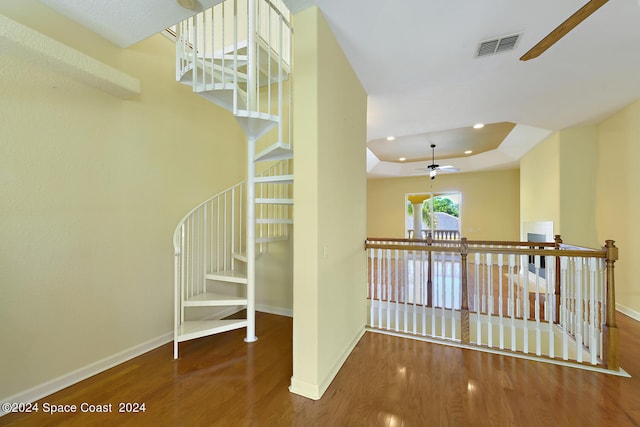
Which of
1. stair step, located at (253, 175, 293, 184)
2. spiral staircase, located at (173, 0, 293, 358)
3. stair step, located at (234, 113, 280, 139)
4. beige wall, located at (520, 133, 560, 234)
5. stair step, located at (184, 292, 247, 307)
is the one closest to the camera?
stair step, located at (234, 113, 280, 139)

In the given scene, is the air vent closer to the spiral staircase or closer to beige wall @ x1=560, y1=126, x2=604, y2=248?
the spiral staircase

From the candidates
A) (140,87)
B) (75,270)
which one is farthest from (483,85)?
(75,270)

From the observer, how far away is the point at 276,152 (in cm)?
228

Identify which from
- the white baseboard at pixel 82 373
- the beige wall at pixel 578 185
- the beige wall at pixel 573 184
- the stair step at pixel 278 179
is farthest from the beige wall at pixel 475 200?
the white baseboard at pixel 82 373

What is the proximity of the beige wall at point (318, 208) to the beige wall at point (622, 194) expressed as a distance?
408 centimetres

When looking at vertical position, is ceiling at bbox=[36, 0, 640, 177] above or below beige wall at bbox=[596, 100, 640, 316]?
above

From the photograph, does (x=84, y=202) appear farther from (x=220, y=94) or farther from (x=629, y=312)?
(x=629, y=312)

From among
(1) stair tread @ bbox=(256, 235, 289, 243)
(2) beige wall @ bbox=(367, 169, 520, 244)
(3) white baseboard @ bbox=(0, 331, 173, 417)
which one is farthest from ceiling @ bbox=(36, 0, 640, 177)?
(2) beige wall @ bbox=(367, 169, 520, 244)

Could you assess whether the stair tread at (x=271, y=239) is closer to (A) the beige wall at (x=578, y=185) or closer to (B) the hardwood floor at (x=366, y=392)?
(B) the hardwood floor at (x=366, y=392)

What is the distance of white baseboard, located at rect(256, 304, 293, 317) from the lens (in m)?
3.38

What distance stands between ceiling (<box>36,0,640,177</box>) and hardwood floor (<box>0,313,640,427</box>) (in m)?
2.83

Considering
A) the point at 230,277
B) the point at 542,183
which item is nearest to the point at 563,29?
the point at 230,277

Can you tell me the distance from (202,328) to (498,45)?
3791 mm

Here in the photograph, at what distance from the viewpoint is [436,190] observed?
874 cm
